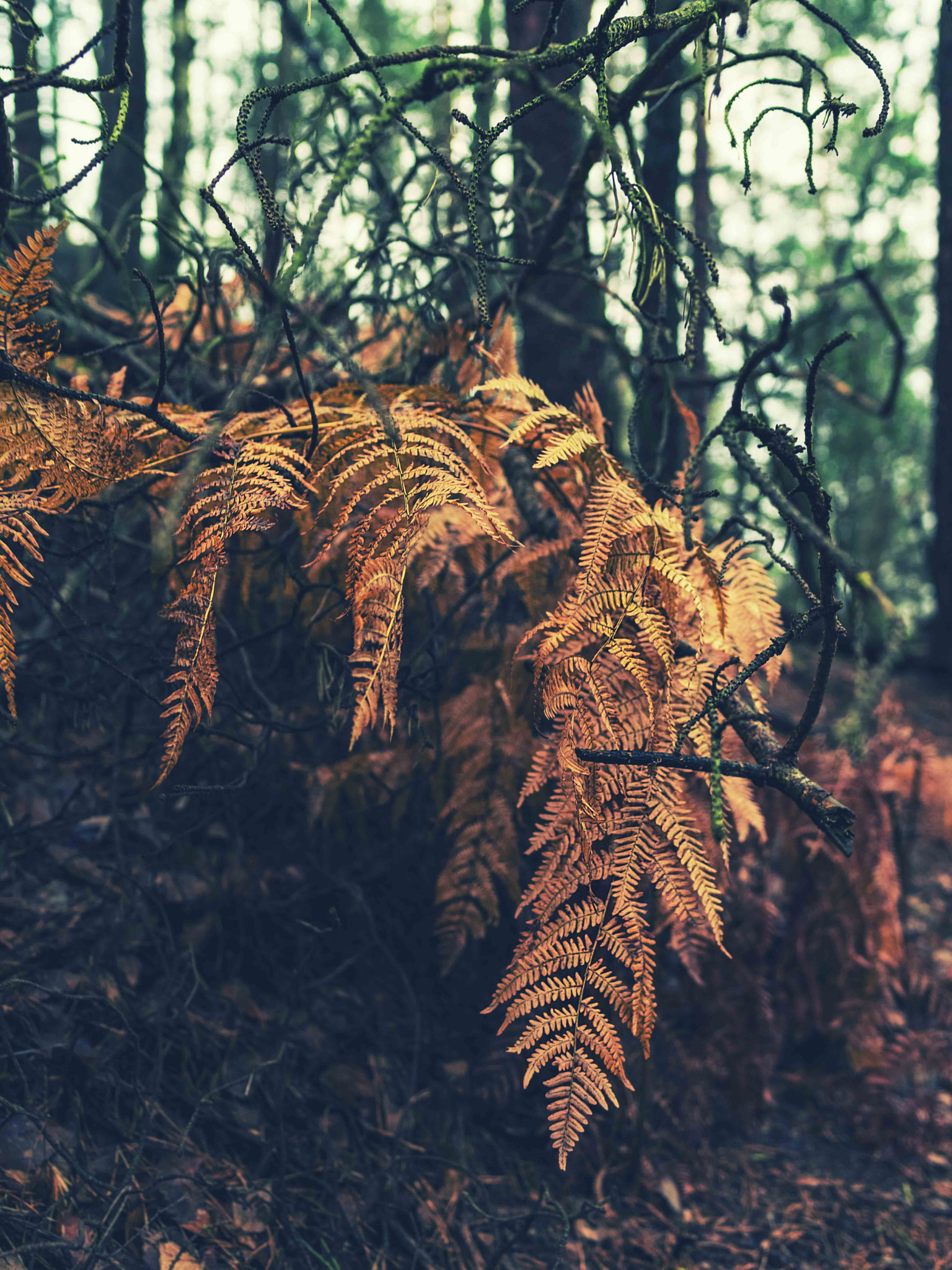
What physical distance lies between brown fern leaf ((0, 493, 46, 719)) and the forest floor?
2.50ft

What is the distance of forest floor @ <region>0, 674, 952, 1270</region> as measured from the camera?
1445 millimetres

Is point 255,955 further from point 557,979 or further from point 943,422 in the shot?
point 943,422

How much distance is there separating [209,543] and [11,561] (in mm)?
316

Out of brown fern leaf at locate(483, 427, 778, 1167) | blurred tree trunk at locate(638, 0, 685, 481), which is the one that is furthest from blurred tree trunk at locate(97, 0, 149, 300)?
brown fern leaf at locate(483, 427, 778, 1167)

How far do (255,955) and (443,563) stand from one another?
1078 mm

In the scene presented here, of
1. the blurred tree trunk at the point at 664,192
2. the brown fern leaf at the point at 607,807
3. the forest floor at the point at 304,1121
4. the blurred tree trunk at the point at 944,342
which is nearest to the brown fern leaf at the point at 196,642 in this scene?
the brown fern leaf at the point at 607,807

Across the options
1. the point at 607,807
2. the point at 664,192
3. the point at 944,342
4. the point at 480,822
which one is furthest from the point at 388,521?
the point at 944,342

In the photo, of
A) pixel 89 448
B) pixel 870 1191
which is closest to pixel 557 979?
pixel 89 448

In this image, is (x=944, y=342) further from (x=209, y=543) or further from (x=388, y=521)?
(x=209, y=543)

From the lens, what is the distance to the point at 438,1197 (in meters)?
1.70

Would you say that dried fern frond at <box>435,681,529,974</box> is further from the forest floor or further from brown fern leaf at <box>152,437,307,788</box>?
brown fern leaf at <box>152,437,307,788</box>

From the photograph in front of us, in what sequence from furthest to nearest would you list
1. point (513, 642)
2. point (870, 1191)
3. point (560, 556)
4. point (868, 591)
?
point (870, 1191), point (513, 642), point (560, 556), point (868, 591)

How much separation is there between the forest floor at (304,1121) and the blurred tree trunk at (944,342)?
16.6ft

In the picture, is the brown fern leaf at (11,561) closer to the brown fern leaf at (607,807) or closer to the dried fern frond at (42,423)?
the dried fern frond at (42,423)
